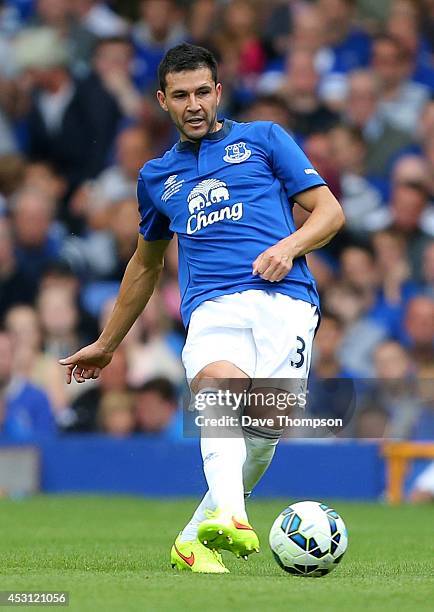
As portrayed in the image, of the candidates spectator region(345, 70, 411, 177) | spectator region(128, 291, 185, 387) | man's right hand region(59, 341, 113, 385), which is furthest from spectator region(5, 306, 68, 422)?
man's right hand region(59, 341, 113, 385)

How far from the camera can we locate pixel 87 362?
7.18 metres

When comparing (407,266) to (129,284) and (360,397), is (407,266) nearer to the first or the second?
(360,397)

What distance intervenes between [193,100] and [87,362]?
148 cm

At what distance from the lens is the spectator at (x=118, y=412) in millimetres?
13625

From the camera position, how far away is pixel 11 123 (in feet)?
53.8

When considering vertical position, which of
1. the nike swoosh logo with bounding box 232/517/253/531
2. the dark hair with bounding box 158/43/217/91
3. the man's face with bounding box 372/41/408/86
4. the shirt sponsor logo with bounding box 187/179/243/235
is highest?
the man's face with bounding box 372/41/408/86

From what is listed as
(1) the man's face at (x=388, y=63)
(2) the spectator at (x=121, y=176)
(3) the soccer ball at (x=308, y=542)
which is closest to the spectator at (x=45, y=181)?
(2) the spectator at (x=121, y=176)

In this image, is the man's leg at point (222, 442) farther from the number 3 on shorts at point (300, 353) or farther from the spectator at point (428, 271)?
the spectator at point (428, 271)

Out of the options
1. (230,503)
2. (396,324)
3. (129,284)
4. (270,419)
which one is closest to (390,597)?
(230,503)

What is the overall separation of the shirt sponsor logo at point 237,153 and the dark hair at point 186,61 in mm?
305

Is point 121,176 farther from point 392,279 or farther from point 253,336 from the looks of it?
point 253,336

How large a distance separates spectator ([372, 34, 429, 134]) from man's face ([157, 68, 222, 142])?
377 inches

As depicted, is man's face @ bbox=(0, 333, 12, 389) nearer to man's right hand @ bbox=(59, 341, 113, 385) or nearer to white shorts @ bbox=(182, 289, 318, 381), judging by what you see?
man's right hand @ bbox=(59, 341, 113, 385)

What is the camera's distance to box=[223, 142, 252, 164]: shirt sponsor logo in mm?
6602
